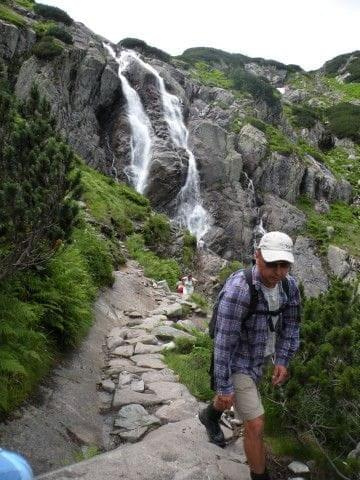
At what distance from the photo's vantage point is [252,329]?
13.9 ft

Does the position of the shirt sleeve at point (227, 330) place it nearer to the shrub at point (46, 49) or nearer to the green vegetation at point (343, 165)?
the shrub at point (46, 49)

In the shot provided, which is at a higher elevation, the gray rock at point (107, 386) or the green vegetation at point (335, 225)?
the green vegetation at point (335, 225)

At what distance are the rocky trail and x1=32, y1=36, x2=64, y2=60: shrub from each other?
26.1m

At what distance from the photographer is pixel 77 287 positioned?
7891 mm

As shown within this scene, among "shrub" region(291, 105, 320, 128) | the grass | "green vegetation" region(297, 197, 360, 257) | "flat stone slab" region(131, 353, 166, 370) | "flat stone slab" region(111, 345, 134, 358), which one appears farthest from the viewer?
"shrub" region(291, 105, 320, 128)

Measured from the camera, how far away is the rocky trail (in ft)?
14.9

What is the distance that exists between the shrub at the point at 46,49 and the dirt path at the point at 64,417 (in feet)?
88.1

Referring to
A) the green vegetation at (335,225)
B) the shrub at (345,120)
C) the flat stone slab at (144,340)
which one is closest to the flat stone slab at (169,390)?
the flat stone slab at (144,340)

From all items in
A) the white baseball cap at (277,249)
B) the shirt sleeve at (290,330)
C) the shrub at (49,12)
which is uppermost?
the shrub at (49,12)

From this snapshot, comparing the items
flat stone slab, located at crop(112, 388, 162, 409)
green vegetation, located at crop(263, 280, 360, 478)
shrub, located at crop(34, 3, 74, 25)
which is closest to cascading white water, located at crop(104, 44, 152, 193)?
shrub, located at crop(34, 3, 74, 25)

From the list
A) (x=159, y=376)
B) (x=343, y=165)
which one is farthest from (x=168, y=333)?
(x=343, y=165)

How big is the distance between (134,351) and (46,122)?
14.7 ft

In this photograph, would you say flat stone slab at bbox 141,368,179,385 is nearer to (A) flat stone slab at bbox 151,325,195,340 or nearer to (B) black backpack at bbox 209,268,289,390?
(A) flat stone slab at bbox 151,325,195,340

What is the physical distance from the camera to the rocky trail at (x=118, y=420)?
4547 mm
